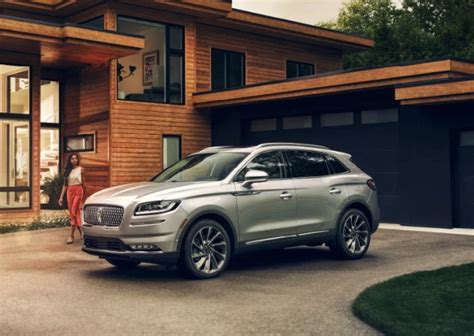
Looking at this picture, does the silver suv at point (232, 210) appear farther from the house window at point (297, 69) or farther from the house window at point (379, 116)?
the house window at point (297, 69)

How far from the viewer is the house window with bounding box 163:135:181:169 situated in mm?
21125

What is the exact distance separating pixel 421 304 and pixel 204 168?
3959 mm

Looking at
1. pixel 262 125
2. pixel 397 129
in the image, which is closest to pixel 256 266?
pixel 397 129

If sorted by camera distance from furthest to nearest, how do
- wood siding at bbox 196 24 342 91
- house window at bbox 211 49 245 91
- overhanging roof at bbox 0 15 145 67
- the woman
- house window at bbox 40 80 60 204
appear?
house window at bbox 211 49 245 91
wood siding at bbox 196 24 342 91
house window at bbox 40 80 60 204
overhanging roof at bbox 0 15 145 67
the woman

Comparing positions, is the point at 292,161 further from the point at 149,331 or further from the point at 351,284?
the point at 149,331

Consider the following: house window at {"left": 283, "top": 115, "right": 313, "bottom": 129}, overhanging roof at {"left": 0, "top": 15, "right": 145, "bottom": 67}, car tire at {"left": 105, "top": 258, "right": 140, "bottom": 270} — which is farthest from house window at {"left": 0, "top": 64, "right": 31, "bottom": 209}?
car tire at {"left": 105, "top": 258, "right": 140, "bottom": 270}

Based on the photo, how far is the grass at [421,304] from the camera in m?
6.29

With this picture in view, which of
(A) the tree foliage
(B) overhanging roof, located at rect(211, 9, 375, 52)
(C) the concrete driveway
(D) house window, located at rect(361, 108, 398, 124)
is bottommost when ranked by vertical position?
(C) the concrete driveway

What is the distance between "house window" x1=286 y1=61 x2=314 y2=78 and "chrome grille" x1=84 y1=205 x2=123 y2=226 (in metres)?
17.2

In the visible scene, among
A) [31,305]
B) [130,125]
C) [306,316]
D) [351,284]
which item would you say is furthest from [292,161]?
[130,125]

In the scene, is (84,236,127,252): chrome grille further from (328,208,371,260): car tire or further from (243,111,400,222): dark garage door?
(243,111,400,222): dark garage door

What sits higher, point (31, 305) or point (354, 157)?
point (354, 157)

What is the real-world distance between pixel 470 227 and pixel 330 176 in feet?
22.2

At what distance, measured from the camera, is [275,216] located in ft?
32.7
